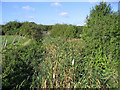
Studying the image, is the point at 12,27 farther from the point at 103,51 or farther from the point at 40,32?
the point at 103,51

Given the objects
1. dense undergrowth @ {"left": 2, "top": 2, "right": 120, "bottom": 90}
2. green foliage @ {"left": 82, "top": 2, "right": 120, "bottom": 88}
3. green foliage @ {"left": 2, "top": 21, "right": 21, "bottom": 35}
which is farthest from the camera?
green foliage @ {"left": 2, "top": 21, "right": 21, "bottom": 35}

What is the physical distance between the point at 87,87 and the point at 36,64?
82.7 inches

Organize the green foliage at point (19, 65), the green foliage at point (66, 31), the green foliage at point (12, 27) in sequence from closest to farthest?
1. the green foliage at point (19, 65)
2. the green foliage at point (66, 31)
3. the green foliage at point (12, 27)

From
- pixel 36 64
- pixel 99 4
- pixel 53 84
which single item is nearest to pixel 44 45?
pixel 36 64

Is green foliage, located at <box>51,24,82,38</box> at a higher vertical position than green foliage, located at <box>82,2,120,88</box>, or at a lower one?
higher

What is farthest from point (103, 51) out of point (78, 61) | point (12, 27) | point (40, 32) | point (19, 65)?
point (12, 27)

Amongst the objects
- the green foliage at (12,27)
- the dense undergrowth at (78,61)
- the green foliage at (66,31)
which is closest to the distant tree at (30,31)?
the green foliage at (12,27)

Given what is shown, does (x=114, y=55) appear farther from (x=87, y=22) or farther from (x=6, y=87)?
(x=6, y=87)

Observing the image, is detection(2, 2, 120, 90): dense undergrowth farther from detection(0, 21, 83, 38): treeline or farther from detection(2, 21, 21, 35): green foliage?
detection(2, 21, 21, 35): green foliage

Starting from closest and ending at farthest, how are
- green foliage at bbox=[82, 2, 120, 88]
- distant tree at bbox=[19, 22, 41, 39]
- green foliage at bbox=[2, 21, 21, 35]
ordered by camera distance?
green foliage at bbox=[82, 2, 120, 88]
distant tree at bbox=[19, 22, 41, 39]
green foliage at bbox=[2, 21, 21, 35]

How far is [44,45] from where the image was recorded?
645cm

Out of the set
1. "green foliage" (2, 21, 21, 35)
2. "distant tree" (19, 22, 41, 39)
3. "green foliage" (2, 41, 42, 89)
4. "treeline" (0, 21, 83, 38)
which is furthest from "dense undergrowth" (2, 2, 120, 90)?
"green foliage" (2, 21, 21, 35)

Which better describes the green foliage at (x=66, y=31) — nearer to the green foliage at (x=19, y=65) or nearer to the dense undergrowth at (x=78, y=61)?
the dense undergrowth at (x=78, y=61)

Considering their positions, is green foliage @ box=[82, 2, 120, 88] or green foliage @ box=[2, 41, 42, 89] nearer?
green foliage @ box=[2, 41, 42, 89]
